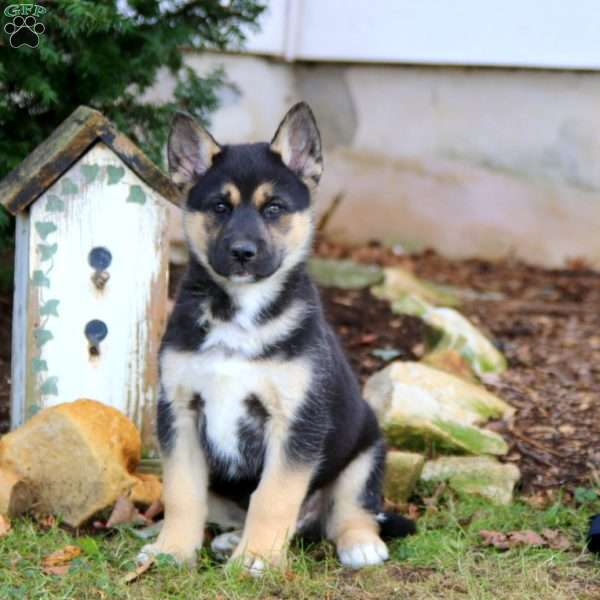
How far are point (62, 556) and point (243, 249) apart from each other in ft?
4.81

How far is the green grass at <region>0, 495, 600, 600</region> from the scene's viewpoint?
4238 mm

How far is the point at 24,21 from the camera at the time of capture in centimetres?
561

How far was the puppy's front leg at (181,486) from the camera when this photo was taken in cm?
450

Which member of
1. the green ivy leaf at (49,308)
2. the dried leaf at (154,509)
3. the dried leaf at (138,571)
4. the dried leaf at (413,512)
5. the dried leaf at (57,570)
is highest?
the green ivy leaf at (49,308)

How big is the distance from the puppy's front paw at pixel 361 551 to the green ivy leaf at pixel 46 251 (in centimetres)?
195

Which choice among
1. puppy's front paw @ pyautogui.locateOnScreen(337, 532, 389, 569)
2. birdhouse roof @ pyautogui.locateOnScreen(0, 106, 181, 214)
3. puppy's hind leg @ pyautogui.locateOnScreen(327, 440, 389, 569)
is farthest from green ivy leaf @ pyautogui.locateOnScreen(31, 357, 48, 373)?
puppy's front paw @ pyautogui.locateOnScreen(337, 532, 389, 569)

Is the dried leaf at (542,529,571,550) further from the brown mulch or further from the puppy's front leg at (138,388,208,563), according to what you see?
the puppy's front leg at (138,388,208,563)

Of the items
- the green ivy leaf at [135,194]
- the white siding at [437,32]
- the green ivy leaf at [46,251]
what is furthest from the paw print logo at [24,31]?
the white siding at [437,32]

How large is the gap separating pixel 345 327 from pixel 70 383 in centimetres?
258

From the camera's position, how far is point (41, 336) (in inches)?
209

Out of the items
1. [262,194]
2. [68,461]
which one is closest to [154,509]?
[68,461]

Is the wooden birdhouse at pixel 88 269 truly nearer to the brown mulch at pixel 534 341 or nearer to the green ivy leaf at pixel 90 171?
the green ivy leaf at pixel 90 171

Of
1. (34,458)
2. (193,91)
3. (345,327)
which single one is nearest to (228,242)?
(34,458)

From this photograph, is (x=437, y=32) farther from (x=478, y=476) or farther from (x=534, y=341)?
(x=478, y=476)
